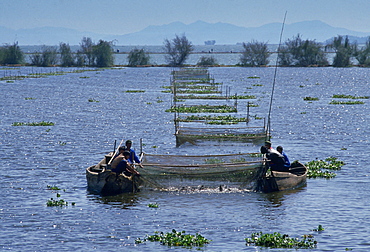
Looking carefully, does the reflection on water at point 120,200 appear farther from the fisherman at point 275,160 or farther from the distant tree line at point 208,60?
the distant tree line at point 208,60

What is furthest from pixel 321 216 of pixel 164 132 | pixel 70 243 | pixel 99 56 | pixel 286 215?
pixel 99 56

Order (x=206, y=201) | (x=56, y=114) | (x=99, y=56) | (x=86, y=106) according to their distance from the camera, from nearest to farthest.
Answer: (x=206, y=201), (x=56, y=114), (x=86, y=106), (x=99, y=56)

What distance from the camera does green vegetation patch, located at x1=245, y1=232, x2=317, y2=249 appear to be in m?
20.1

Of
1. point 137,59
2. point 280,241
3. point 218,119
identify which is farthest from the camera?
point 137,59

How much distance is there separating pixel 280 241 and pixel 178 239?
356cm

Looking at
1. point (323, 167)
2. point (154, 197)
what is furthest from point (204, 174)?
point (323, 167)

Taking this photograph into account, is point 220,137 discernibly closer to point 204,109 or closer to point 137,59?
point 204,109

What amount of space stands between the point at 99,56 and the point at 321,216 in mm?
162979

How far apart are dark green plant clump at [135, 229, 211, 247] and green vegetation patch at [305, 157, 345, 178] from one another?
12143mm

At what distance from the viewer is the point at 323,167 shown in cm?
3344

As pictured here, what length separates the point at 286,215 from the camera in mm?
23953

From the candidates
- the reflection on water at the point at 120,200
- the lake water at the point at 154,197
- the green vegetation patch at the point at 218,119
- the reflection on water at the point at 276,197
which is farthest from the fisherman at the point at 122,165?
the green vegetation patch at the point at 218,119

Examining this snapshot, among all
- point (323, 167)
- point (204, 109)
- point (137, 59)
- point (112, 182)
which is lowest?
point (323, 167)

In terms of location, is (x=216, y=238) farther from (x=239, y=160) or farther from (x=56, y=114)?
(x=56, y=114)
